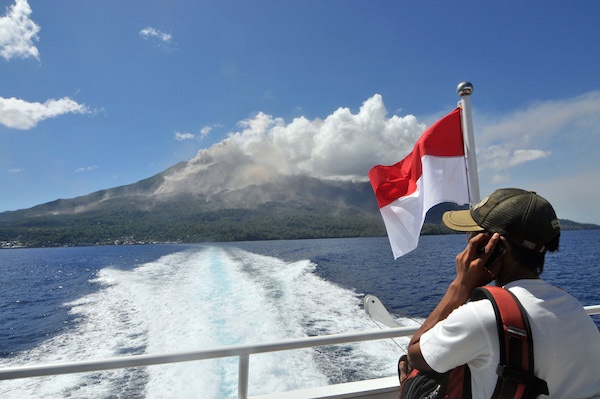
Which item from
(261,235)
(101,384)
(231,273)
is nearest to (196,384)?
(101,384)

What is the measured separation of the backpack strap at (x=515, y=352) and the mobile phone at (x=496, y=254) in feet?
0.69

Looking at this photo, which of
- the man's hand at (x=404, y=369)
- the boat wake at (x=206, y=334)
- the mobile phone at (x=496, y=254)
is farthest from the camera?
the boat wake at (x=206, y=334)

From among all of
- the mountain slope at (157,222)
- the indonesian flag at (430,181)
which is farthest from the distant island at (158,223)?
the indonesian flag at (430,181)

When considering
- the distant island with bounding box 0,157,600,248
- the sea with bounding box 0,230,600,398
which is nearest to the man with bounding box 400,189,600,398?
the sea with bounding box 0,230,600,398

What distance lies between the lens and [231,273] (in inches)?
695

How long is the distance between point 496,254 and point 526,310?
0.23 metres

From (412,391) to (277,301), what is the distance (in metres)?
10.5

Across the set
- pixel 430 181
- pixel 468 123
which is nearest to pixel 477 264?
pixel 468 123

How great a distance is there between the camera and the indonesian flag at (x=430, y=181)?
3.26 metres

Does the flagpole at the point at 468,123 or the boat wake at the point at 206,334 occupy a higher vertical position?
the flagpole at the point at 468,123

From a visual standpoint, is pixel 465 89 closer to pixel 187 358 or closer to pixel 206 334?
pixel 187 358

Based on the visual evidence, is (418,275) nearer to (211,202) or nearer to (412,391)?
(412,391)

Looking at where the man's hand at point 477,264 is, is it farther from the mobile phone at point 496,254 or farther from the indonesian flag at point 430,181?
the indonesian flag at point 430,181

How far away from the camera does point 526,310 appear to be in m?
0.96
